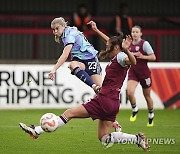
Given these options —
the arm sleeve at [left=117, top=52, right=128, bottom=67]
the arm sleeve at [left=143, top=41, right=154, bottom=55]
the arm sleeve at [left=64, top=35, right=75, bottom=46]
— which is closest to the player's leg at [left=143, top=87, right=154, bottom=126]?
the arm sleeve at [left=143, top=41, right=154, bottom=55]

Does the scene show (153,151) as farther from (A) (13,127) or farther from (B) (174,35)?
(B) (174,35)

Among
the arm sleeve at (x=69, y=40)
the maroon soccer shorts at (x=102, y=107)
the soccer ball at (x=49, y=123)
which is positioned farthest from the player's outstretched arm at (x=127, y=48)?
the arm sleeve at (x=69, y=40)

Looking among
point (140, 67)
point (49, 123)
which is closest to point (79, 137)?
point (49, 123)

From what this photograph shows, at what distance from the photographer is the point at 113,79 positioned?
1370cm

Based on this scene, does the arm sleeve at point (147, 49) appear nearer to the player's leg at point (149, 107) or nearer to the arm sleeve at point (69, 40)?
the player's leg at point (149, 107)

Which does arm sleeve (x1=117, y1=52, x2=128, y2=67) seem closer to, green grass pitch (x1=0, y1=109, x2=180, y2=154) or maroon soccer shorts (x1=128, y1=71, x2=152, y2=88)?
green grass pitch (x1=0, y1=109, x2=180, y2=154)

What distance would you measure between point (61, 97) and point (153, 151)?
33.3 ft

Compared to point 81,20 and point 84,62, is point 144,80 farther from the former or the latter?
point 81,20

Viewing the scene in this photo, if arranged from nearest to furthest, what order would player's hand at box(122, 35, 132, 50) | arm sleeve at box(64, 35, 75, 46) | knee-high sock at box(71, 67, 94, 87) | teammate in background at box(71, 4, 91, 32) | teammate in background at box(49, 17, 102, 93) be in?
1. player's hand at box(122, 35, 132, 50)
2. arm sleeve at box(64, 35, 75, 46)
3. knee-high sock at box(71, 67, 94, 87)
4. teammate in background at box(49, 17, 102, 93)
5. teammate in background at box(71, 4, 91, 32)

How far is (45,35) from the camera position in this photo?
28.8 meters

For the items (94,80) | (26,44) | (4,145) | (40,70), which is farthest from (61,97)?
(4,145)

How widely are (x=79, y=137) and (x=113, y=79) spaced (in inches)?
121

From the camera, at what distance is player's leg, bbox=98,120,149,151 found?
13.6 metres

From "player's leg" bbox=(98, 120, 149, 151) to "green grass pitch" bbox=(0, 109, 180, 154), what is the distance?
41cm
